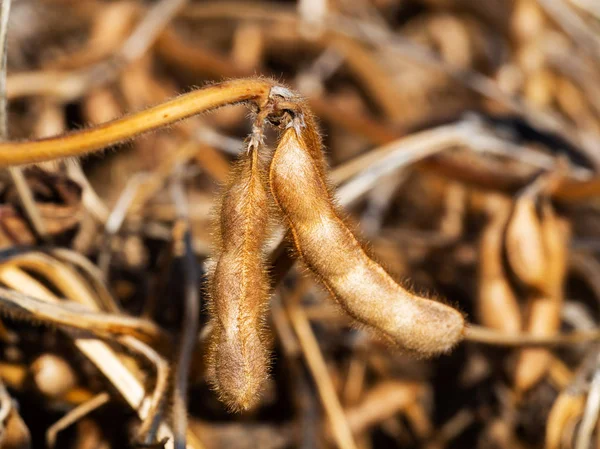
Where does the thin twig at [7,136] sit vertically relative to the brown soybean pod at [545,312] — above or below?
above

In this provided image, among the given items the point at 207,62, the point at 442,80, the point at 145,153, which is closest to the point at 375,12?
the point at 442,80

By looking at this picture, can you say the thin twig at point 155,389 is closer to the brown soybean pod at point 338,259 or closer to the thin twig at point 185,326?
the thin twig at point 185,326

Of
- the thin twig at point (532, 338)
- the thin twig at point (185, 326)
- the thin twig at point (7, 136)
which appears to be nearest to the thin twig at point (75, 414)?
the thin twig at point (185, 326)

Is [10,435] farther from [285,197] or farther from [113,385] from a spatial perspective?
[285,197]

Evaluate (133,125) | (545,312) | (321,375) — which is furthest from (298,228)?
(545,312)

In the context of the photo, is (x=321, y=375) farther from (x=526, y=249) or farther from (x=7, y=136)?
(x=7, y=136)

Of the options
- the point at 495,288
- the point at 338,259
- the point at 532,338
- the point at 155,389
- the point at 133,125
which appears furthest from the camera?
the point at 495,288
